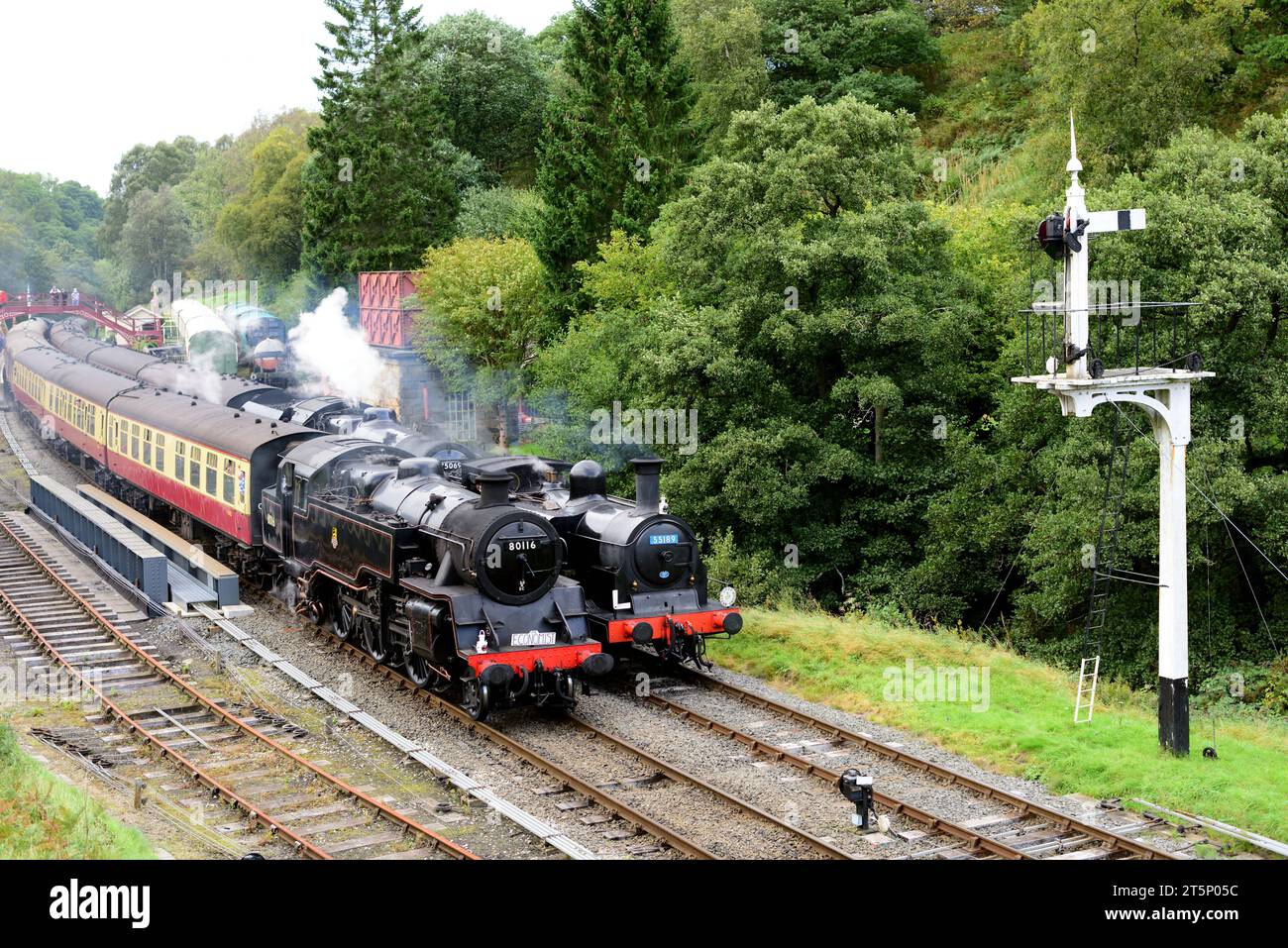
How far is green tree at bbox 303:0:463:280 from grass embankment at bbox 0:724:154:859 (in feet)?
132

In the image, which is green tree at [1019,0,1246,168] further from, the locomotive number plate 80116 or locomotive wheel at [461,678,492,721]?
locomotive wheel at [461,678,492,721]

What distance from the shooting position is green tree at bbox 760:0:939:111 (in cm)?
4647

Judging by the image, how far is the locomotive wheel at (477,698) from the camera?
1538cm

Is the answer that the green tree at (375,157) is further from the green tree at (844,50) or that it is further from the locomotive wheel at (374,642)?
the locomotive wheel at (374,642)

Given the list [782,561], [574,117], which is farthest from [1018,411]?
[574,117]

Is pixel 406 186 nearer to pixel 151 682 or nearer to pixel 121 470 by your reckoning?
pixel 121 470

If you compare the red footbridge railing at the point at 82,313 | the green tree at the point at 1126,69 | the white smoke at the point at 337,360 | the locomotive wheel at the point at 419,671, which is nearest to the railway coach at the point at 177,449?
the white smoke at the point at 337,360

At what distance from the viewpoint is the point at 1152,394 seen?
539 inches

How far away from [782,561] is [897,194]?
27.3 ft

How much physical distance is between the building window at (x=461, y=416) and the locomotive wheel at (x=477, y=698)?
2313cm

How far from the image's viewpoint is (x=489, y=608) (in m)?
15.7

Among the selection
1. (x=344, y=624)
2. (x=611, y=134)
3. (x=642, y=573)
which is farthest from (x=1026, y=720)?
(x=611, y=134)

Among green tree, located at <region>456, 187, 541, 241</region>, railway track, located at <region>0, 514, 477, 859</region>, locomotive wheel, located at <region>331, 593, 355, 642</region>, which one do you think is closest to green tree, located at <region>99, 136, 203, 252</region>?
green tree, located at <region>456, 187, 541, 241</region>

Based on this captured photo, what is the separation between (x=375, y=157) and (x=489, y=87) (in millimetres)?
12769
